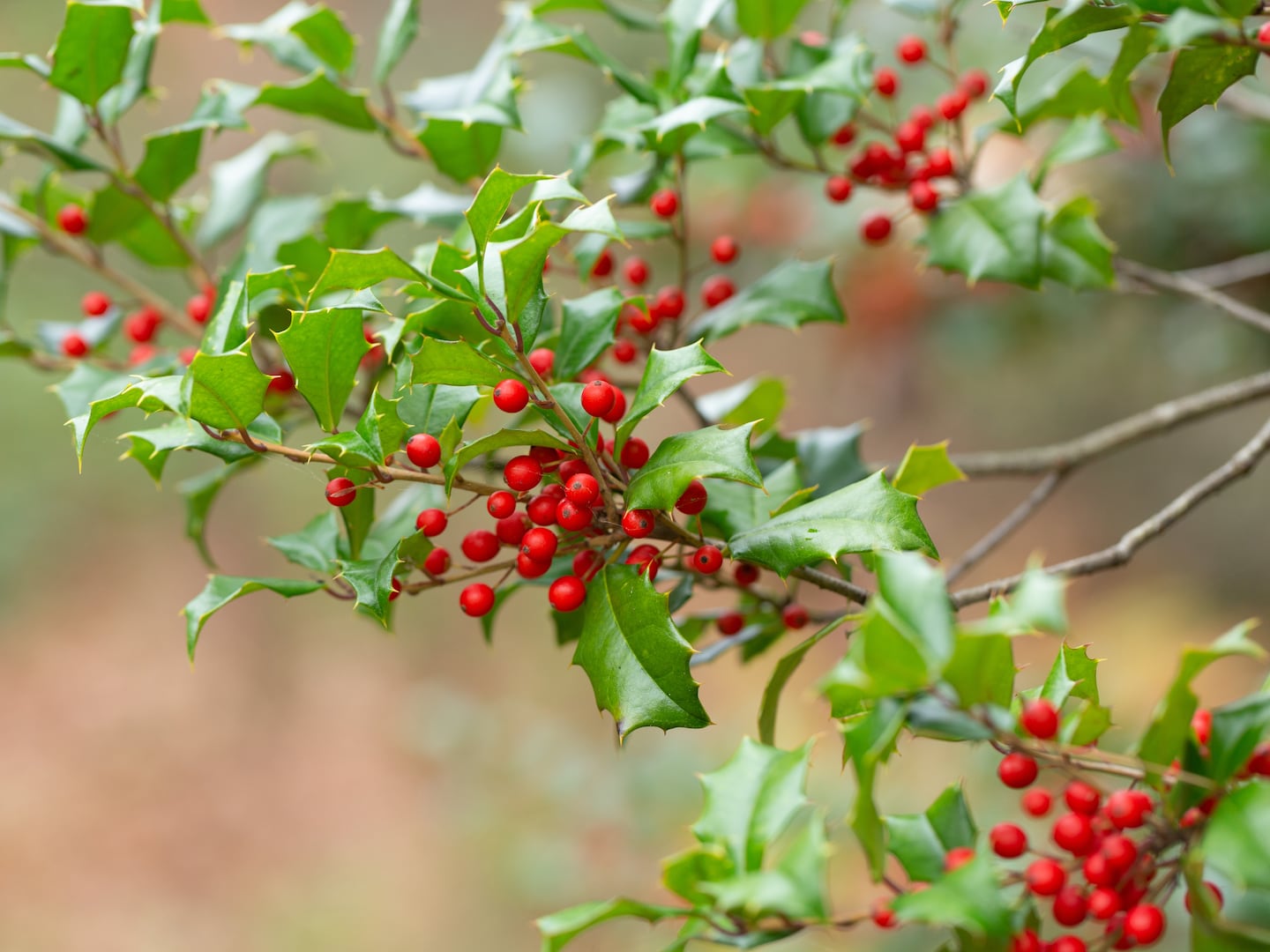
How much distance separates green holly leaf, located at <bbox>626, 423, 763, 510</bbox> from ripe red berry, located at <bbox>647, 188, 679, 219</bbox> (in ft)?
1.41

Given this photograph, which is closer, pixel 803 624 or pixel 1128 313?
pixel 803 624

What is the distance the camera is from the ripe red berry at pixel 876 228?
1294 millimetres

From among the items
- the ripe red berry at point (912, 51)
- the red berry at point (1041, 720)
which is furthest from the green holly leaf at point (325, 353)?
the ripe red berry at point (912, 51)

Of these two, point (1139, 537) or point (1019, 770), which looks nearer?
point (1019, 770)

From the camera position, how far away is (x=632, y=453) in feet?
2.86

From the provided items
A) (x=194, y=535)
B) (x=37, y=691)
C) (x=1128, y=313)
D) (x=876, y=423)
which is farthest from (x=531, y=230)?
(x=37, y=691)

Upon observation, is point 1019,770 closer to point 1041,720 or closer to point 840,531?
point 1041,720

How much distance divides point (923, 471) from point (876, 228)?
0.49 m

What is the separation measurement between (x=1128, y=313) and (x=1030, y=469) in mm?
1929

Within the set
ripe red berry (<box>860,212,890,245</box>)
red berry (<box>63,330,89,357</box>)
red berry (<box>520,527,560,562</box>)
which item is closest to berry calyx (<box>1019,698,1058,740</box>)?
red berry (<box>520,527,560,562</box>)

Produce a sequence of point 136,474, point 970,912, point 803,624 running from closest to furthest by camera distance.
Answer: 1. point 970,912
2. point 803,624
3. point 136,474

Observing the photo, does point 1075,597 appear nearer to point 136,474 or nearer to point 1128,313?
point 1128,313

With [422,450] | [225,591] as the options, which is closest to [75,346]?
[225,591]

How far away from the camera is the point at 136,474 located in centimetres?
454
